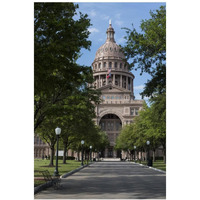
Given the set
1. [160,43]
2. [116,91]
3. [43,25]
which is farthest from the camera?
[116,91]

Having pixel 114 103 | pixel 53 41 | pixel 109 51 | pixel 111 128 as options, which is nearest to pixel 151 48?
pixel 53 41

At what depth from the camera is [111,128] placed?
422ft

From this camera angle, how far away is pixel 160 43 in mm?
18750

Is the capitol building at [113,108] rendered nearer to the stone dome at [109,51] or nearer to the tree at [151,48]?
the stone dome at [109,51]

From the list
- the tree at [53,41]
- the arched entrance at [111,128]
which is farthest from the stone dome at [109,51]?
the tree at [53,41]

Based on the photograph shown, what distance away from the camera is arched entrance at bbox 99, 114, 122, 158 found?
411 feet

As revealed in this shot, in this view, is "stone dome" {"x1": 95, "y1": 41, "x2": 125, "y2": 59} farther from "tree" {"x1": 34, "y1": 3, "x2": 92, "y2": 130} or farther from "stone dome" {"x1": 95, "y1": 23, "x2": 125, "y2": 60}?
"tree" {"x1": 34, "y1": 3, "x2": 92, "y2": 130}

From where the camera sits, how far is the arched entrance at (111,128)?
125 m

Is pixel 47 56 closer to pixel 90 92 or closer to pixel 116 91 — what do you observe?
pixel 90 92

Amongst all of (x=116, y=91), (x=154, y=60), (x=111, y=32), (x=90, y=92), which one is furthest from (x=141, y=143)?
(x=111, y=32)

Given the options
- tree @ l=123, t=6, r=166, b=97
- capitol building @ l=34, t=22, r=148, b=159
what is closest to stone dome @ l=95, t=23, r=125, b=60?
capitol building @ l=34, t=22, r=148, b=159

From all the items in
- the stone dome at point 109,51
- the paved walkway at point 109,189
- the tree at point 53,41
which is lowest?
the paved walkway at point 109,189
